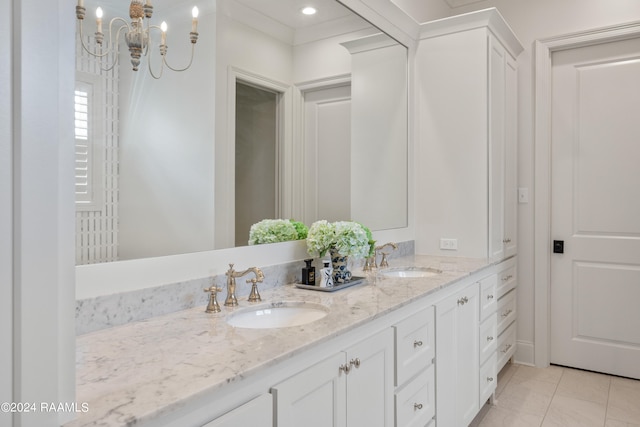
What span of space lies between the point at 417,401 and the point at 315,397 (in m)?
0.75

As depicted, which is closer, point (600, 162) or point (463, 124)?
point (463, 124)

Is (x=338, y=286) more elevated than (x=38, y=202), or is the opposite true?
(x=38, y=202)

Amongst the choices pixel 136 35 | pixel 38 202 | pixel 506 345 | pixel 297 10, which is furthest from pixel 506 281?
pixel 38 202

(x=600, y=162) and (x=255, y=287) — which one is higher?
(x=600, y=162)

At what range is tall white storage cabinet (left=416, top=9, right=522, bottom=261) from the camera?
271cm

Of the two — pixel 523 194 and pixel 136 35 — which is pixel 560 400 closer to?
pixel 523 194

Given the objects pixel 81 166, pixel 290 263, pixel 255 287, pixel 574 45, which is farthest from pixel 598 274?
pixel 81 166

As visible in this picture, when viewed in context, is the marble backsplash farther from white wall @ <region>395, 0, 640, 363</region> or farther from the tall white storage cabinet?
white wall @ <region>395, 0, 640, 363</region>

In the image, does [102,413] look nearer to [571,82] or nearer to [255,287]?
[255,287]

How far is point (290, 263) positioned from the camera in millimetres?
1936

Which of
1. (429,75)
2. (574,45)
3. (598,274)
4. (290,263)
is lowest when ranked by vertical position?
(598,274)

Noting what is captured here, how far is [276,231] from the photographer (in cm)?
190

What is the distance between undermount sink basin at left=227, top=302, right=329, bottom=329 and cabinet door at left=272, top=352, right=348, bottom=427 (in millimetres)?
253

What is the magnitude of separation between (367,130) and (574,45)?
1730mm
